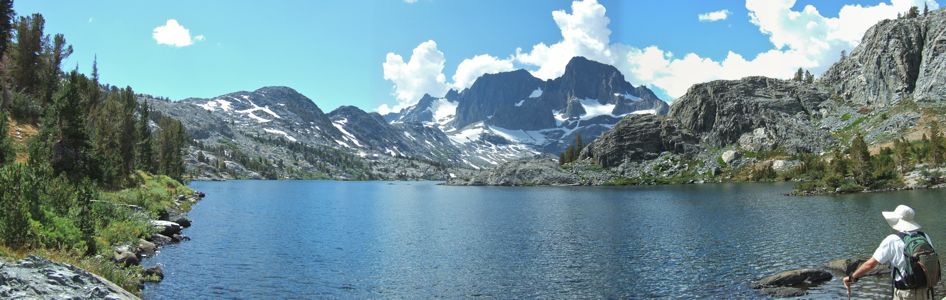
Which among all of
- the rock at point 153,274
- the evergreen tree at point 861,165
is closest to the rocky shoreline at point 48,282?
the rock at point 153,274

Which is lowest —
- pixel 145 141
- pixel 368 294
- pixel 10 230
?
pixel 368 294

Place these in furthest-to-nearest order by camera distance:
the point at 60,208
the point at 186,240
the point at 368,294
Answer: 1. the point at 186,240
2. the point at 60,208
3. the point at 368,294

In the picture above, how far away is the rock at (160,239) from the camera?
177 ft

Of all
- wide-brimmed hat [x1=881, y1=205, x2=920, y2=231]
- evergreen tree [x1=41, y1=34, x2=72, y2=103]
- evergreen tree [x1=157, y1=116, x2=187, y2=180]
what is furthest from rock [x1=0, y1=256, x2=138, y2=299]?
evergreen tree [x1=157, y1=116, x2=187, y2=180]

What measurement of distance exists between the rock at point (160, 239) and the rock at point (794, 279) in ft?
173

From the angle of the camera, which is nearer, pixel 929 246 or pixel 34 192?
pixel 929 246

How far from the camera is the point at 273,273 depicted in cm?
4444

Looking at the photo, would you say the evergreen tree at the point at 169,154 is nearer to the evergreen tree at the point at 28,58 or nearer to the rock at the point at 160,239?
the evergreen tree at the point at 28,58

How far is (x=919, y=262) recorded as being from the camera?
1475 centimetres

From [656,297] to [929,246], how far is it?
75.5 feet

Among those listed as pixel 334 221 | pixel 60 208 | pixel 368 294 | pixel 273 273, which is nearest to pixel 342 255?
pixel 273 273

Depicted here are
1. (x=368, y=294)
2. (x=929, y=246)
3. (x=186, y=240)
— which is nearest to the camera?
(x=929, y=246)

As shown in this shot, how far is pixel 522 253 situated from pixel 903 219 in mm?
40843

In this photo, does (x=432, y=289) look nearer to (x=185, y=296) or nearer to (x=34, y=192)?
(x=185, y=296)
